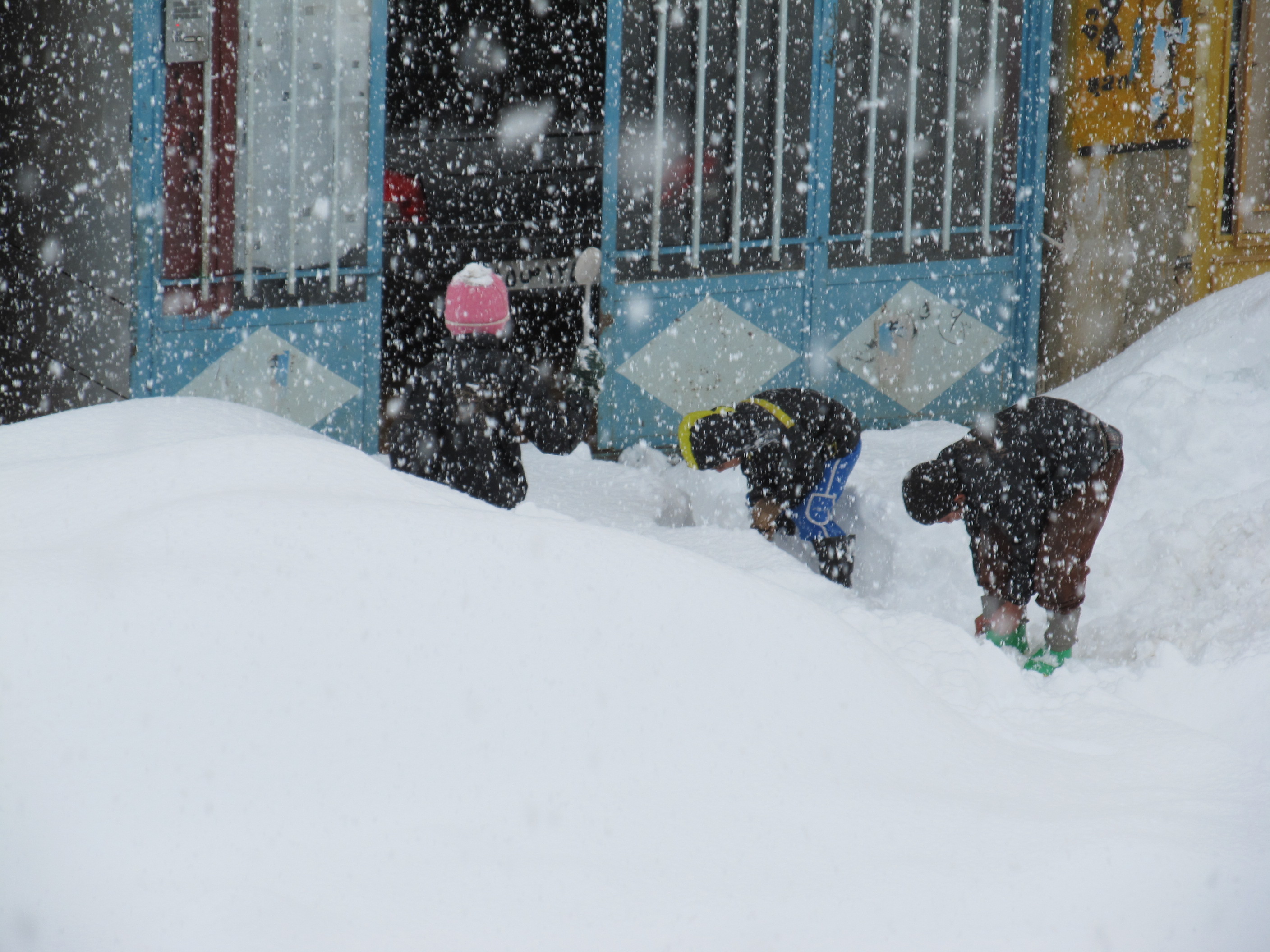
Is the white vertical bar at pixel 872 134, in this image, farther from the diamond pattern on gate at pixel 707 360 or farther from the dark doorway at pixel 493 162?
the dark doorway at pixel 493 162

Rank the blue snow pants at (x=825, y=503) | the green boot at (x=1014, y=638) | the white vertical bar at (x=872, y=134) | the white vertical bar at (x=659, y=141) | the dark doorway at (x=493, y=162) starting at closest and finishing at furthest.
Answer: the green boot at (x=1014, y=638) → the blue snow pants at (x=825, y=503) → the white vertical bar at (x=659, y=141) → the white vertical bar at (x=872, y=134) → the dark doorway at (x=493, y=162)

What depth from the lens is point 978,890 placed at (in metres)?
1.95

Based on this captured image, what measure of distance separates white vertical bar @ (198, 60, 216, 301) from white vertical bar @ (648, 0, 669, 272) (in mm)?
1970

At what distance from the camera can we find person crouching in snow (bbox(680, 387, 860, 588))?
4.48 m

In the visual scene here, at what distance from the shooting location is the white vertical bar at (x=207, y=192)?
5.28m

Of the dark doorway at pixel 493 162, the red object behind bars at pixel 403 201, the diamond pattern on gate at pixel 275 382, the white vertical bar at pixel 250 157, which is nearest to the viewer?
the white vertical bar at pixel 250 157

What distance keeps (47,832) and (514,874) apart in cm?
62

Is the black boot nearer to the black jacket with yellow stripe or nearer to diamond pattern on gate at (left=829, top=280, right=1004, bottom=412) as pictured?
the black jacket with yellow stripe

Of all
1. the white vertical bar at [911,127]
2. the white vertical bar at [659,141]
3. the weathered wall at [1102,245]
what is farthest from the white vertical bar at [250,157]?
the weathered wall at [1102,245]

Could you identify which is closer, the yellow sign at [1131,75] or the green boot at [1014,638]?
the green boot at [1014,638]

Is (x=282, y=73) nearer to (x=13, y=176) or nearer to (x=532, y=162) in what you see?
(x=13, y=176)

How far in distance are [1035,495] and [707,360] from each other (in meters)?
2.61

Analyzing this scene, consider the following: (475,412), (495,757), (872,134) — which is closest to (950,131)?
(872,134)

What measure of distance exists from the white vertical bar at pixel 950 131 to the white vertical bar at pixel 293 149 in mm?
3224
